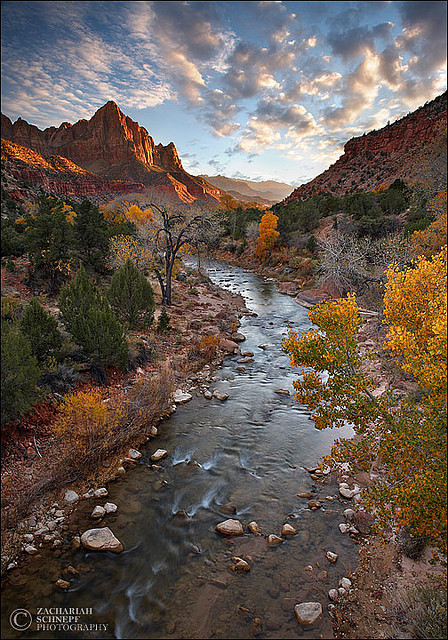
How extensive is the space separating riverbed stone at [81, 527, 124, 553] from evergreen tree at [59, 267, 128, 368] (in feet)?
20.2

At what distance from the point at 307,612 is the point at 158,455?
506 centimetres

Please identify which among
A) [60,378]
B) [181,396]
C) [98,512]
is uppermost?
[60,378]

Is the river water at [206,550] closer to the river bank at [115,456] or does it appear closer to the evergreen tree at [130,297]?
the river bank at [115,456]

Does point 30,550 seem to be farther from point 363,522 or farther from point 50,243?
point 50,243

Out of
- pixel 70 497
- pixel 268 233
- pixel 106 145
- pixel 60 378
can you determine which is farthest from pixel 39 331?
pixel 106 145

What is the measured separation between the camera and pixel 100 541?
6.17 metres

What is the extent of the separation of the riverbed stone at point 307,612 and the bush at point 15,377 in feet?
22.9

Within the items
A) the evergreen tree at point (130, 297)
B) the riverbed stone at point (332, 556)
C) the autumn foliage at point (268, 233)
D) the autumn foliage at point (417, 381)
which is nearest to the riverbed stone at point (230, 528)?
the riverbed stone at point (332, 556)

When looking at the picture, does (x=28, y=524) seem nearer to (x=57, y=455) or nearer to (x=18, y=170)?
(x=57, y=455)

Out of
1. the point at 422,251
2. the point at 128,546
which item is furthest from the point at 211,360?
the point at 422,251

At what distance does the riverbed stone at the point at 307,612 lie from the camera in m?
4.98

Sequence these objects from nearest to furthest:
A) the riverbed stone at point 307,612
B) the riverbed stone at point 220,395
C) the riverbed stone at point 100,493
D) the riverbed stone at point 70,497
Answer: the riverbed stone at point 307,612 → the riverbed stone at point 70,497 → the riverbed stone at point 100,493 → the riverbed stone at point 220,395

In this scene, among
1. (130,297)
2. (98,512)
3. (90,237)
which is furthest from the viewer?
(90,237)

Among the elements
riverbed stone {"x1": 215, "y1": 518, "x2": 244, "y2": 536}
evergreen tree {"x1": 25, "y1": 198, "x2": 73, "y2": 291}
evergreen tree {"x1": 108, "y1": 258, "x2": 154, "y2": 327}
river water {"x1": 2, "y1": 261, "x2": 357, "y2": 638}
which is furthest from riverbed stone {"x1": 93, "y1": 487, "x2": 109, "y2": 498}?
evergreen tree {"x1": 25, "y1": 198, "x2": 73, "y2": 291}
